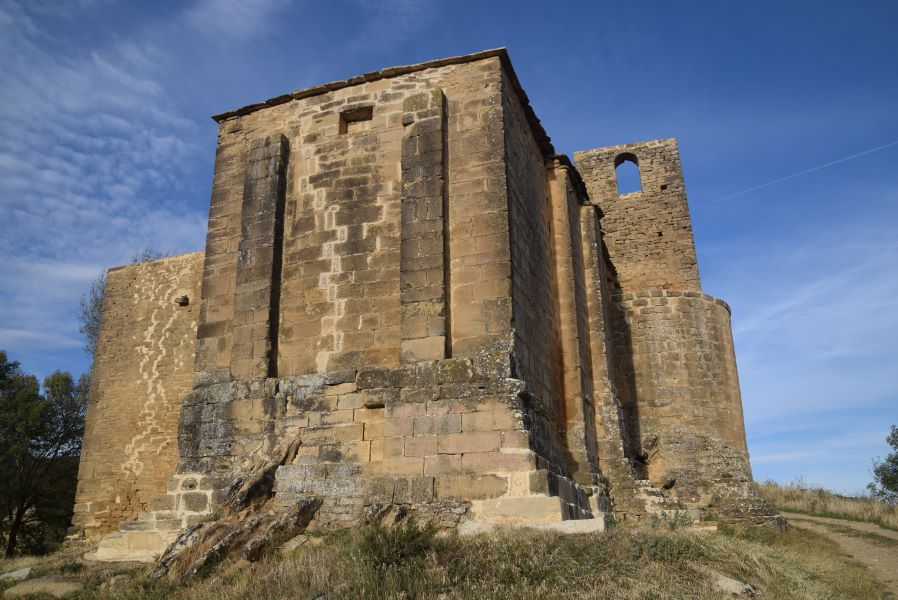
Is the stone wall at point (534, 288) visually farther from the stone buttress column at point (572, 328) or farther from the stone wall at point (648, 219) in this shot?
the stone wall at point (648, 219)

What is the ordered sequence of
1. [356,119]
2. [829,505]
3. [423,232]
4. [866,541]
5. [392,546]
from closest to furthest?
[392,546], [423,232], [356,119], [866,541], [829,505]

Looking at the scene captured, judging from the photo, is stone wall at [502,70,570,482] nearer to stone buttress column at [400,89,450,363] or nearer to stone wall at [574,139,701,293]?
stone buttress column at [400,89,450,363]

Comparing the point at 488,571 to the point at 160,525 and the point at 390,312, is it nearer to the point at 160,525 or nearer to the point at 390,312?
the point at 390,312

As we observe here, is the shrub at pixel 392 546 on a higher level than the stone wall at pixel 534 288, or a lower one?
lower

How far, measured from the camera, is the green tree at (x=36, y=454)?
17078 millimetres

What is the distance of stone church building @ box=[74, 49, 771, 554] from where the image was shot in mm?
7926

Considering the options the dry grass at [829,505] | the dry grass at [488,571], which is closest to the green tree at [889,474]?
the dry grass at [829,505]

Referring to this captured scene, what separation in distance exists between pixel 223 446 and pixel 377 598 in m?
4.14

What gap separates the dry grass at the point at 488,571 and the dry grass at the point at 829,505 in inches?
→ 398

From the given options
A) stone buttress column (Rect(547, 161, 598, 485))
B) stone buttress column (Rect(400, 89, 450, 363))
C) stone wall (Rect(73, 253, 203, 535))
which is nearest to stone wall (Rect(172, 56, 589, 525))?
stone buttress column (Rect(400, 89, 450, 363))

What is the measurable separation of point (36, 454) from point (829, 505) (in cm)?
1900

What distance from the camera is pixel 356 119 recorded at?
10.2m

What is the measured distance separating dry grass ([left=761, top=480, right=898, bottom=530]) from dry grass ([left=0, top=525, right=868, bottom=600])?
10098mm

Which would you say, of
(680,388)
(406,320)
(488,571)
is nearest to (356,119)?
(406,320)
